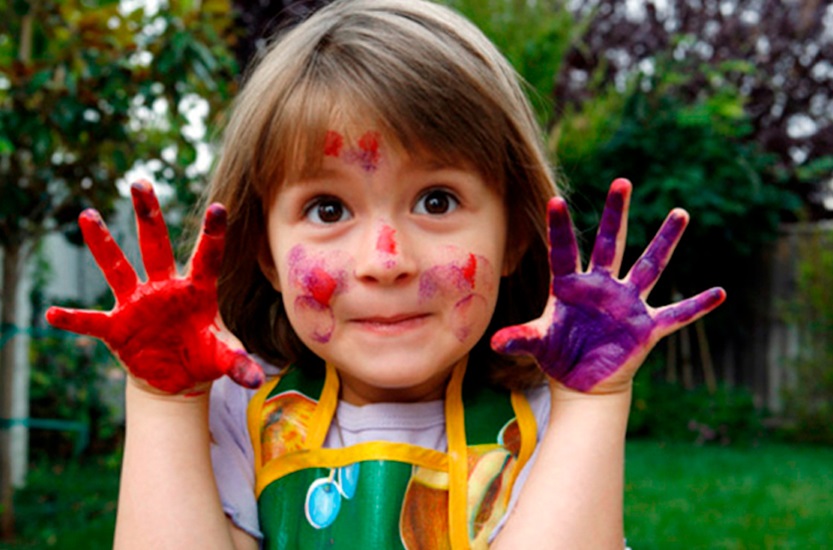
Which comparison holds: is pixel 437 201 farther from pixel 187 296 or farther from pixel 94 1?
pixel 94 1

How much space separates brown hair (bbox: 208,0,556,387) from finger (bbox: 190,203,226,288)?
0.54 feet

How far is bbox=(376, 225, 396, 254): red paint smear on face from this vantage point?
1305 mm

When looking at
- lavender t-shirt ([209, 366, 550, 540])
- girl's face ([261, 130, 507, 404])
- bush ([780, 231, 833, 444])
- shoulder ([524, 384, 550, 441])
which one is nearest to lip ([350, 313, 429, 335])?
girl's face ([261, 130, 507, 404])

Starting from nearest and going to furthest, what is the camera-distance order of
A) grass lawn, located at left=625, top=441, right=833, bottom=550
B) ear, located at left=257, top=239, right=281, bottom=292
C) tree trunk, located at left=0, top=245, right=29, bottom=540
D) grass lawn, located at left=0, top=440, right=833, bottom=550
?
ear, located at left=257, top=239, right=281, bottom=292 → tree trunk, located at left=0, top=245, right=29, bottom=540 → grass lawn, located at left=0, top=440, right=833, bottom=550 → grass lawn, located at left=625, top=441, right=833, bottom=550

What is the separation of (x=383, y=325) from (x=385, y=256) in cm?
12

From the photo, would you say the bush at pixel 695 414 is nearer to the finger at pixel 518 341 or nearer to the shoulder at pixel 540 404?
the shoulder at pixel 540 404

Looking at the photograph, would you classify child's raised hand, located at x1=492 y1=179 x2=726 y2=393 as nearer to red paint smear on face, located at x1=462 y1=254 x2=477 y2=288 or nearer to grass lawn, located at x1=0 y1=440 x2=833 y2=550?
red paint smear on face, located at x1=462 y1=254 x2=477 y2=288

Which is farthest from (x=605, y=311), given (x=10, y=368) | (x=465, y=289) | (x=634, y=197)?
(x=634, y=197)

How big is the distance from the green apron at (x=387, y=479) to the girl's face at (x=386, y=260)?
6.0 inches

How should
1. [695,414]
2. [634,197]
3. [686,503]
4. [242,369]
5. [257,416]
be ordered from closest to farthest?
[242,369] → [257,416] → [686,503] → [634,197] → [695,414]

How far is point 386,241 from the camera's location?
1.31 meters

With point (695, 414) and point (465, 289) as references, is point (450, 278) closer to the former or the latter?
point (465, 289)

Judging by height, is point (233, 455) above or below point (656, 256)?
below

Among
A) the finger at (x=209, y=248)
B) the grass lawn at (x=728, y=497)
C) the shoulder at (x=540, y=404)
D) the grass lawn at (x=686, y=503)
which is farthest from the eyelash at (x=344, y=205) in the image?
the grass lawn at (x=728, y=497)
